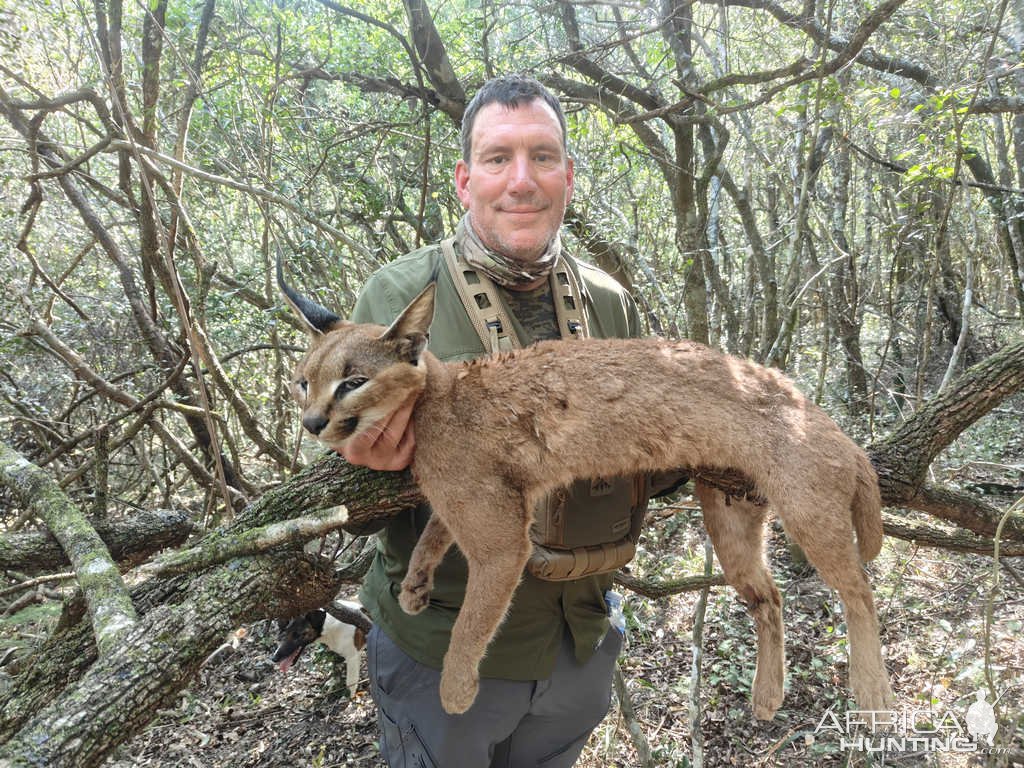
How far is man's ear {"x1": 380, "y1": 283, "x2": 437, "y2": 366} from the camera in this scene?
10.5ft

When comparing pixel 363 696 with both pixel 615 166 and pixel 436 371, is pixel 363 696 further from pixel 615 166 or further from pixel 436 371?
pixel 615 166

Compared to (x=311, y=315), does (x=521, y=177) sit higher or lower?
higher

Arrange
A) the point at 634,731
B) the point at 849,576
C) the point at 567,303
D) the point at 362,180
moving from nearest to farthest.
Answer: the point at 849,576
the point at 567,303
the point at 634,731
the point at 362,180

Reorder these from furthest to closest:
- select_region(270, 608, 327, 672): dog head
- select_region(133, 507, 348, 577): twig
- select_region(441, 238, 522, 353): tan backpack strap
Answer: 1. select_region(270, 608, 327, 672): dog head
2. select_region(441, 238, 522, 353): tan backpack strap
3. select_region(133, 507, 348, 577): twig

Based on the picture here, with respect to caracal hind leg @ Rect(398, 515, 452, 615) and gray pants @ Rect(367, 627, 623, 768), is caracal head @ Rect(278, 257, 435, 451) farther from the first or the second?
gray pants @ Rect(367, 627, 623, 768)

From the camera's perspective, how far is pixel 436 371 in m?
3.62

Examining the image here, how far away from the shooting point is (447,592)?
3686 millimetres

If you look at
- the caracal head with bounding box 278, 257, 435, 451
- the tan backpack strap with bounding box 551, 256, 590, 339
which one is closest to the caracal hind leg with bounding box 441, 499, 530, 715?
the caracal head with bounding box 278, 257, 435, 451

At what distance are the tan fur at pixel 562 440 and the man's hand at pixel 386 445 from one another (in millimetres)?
66

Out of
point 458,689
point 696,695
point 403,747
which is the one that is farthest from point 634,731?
point 458,689

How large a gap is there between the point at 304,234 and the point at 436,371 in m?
3.63

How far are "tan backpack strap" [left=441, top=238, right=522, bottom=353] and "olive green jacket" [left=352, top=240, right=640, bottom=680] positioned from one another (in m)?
0.13

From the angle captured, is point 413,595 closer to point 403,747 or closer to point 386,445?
point 386,445

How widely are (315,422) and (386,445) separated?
1.30ft
